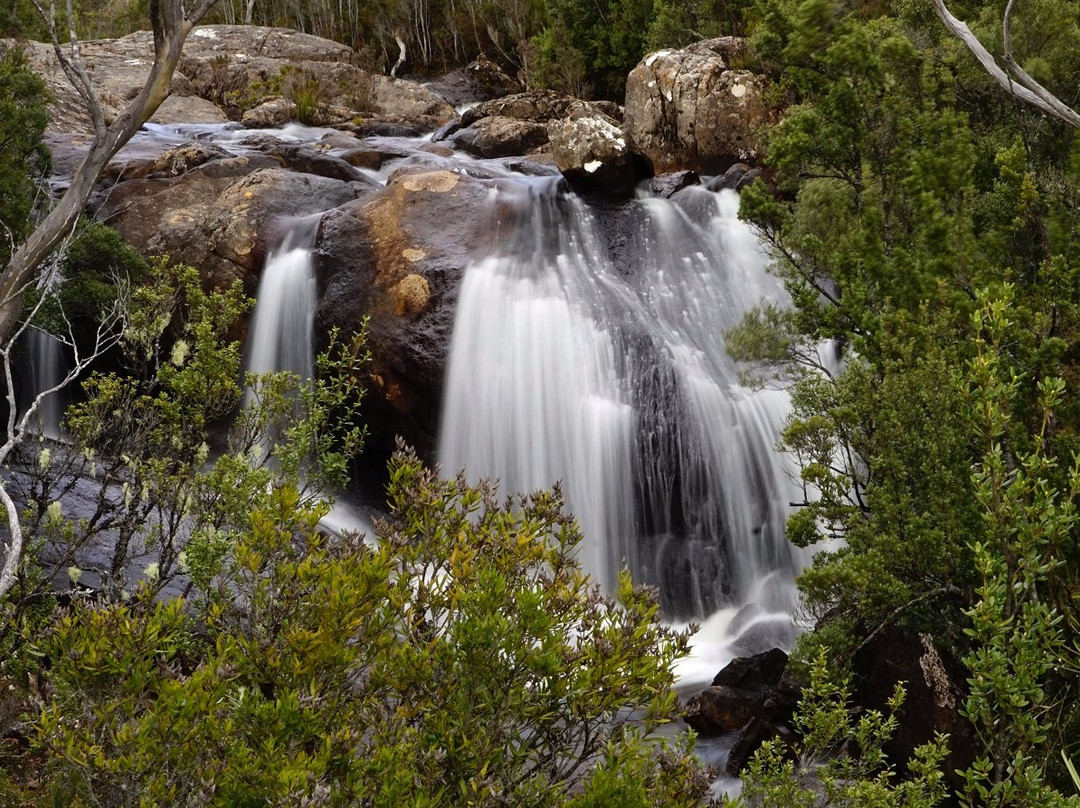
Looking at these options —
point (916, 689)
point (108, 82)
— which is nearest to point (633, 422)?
point (916, 689)

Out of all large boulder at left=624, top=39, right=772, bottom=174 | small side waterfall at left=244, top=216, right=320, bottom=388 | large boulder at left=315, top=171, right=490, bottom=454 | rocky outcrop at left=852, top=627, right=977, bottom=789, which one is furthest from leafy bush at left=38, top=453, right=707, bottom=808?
large boulder at left=624, top=39, right=772, bottom=174

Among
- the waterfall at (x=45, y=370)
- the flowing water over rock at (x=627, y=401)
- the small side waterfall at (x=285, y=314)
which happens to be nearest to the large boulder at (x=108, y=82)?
the waterfall at (x=45, y=370)

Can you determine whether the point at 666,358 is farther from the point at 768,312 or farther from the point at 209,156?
the point at 209,156

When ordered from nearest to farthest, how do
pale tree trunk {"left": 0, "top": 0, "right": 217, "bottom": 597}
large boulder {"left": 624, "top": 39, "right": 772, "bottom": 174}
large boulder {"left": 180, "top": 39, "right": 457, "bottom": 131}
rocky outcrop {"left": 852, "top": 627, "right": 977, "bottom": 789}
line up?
rocky outcrop {"left": 852, "top": 627, "right": 977, "bottom": 789}
pale tree trunk {"left": 0, "top": 0, "right": 217, "bottom": 597}
large boulder {"left": 624, "top": 39, "right": 772, "bottom": 174}
large boulder {"left": 180, "top": 39, "right": 457, "bottom": 131}

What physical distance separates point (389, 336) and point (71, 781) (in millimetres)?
9003

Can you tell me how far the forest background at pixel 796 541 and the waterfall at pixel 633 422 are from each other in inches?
51.0

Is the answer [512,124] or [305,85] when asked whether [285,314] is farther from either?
[305,85]

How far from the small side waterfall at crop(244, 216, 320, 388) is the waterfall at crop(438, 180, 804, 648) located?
2.91m

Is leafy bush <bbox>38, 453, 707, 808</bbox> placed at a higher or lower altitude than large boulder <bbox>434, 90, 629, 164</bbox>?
lower

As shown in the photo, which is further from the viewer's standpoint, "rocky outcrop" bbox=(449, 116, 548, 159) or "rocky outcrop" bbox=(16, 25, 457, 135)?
"rocky outcrop" bbox=(16, 25, 457, 135)

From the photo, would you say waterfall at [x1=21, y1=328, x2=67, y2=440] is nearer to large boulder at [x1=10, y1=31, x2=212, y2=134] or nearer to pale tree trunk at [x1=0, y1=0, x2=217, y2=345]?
pale tree trunk at [x1=0, y1=0, x2=217, y2=345]

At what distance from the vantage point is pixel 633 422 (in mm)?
12297

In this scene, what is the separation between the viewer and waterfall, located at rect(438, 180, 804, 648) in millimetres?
11617

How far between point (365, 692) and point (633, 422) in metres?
9.52
